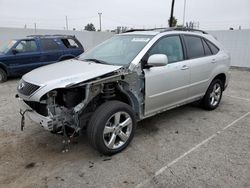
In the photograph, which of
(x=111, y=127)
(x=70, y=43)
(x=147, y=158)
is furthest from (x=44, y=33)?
(x=147, y=158)

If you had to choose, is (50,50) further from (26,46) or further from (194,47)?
(194,47)

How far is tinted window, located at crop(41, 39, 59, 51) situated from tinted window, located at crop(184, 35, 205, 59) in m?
6.09

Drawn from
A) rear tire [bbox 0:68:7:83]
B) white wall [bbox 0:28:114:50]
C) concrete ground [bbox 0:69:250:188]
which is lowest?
concrete ground [bbox 0:69:250:188]

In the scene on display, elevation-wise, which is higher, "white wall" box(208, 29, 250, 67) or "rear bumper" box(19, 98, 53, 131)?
"white wall" box(208, 29, 250, 67)

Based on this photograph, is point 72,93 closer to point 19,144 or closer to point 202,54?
point 19,144

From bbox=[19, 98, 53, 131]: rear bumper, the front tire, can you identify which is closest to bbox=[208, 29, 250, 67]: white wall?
the front tire

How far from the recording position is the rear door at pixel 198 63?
4.24 m

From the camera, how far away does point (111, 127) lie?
10.2 ft

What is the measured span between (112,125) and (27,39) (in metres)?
6.84

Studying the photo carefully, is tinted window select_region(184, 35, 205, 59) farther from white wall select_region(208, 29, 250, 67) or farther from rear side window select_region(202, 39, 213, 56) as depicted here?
white wall select_region(208, 29, 250, 67)

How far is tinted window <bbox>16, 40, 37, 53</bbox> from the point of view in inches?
329

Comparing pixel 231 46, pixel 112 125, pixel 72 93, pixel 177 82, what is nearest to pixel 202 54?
pixel 177 82

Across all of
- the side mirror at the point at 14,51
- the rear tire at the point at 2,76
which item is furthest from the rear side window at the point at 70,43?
the rear tire at the point at 2,76

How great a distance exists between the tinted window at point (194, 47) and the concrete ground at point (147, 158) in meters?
1.28
